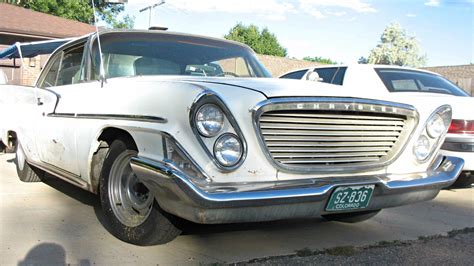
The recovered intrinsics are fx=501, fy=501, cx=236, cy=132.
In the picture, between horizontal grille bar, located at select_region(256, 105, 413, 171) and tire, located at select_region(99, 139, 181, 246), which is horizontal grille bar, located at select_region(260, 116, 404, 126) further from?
tire, located at select_region(99, 139, 181, 246)

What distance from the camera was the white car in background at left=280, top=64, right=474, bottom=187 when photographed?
600 cm

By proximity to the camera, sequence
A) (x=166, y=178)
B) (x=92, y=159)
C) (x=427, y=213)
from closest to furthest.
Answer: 1. (x=166, y=178)
2. (x=92, y=159)
3. (x=427, y=213)

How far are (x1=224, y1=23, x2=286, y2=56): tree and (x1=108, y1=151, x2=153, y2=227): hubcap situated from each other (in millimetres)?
50171

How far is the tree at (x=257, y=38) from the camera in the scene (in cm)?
5359

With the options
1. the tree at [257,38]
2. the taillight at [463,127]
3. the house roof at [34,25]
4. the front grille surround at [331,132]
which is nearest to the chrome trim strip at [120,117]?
the front grille surround at [331,132]

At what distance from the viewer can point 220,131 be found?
9.71ft

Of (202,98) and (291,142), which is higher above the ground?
(202,98)

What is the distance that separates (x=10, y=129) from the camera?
234 inches

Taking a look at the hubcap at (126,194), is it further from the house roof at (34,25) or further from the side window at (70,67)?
the house roof at (34,25)

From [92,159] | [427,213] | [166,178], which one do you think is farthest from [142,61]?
[427,213]

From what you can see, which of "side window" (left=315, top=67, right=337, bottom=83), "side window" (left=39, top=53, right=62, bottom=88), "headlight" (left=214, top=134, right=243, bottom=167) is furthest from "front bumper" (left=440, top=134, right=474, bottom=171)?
"side window" (left=39, top=53, right=62, bottom=88)

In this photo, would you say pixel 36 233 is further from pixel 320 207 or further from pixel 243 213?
pixel 320 207

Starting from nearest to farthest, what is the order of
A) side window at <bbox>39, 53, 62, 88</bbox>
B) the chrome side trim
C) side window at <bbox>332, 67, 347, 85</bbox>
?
the chrome side trim, side window at <bbox>39, 53, 62, 88</bbox>, side window at <bbox>332, 67, 347, 85</bbox>

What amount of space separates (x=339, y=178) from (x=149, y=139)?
1.27 m
